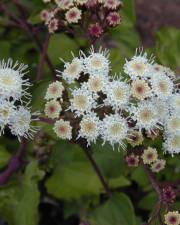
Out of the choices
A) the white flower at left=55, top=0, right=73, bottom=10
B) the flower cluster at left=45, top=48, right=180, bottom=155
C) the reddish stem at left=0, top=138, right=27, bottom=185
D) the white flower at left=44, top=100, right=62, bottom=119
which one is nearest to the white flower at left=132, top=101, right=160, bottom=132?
the flower cluster at left=45, top=48, right=180, bottom=155

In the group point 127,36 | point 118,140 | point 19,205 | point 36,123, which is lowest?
point 19,205

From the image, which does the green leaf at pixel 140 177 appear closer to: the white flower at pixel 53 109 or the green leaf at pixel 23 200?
the green leaf at pixel 23 200

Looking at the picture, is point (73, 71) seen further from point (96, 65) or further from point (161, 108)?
point (161, 108)

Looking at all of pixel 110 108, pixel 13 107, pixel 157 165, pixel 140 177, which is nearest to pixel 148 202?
pixel 140 177

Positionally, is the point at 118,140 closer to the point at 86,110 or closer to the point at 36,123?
the point at 86,110

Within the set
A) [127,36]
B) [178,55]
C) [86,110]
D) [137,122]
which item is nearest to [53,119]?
[86,110]

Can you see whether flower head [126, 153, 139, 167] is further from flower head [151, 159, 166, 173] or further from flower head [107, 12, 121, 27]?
flower head [107, 12, 121, 27]

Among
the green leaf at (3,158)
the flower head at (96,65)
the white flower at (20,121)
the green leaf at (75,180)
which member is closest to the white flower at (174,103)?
the flower head at (96,65)
